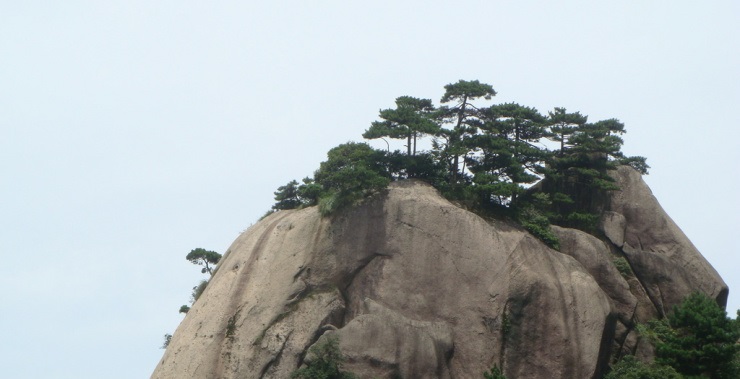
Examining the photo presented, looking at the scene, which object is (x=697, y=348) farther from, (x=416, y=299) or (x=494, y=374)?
(x=416, y=299)

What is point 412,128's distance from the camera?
190 ft

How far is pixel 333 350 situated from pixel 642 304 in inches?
639

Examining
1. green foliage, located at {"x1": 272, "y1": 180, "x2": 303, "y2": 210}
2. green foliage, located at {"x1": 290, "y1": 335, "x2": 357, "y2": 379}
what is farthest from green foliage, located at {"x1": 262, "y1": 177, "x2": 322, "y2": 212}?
green foliage, located at {"x1": 290, "y1": 335, "x2": 357, "y2": 379}

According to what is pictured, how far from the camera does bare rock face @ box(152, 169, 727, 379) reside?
53156 mm

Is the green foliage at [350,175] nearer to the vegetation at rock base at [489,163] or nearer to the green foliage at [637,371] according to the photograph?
the vegetation at rock base at [489,163]

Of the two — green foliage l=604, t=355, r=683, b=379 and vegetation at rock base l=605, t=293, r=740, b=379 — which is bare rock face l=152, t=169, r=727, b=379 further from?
vegetation at rock base l=605, t=293, r=740, b=379

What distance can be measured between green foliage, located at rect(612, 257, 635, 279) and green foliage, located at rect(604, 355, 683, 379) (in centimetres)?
535

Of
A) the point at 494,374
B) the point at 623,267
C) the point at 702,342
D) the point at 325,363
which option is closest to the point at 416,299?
the point at 494,374

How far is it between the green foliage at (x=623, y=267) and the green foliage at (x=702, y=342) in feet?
18.4

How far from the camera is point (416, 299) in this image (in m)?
54.6

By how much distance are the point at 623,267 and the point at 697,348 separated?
7555 millimetres

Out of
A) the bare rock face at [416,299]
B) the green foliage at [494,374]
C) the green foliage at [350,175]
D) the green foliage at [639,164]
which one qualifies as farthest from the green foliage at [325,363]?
the green foliage at [639,164]

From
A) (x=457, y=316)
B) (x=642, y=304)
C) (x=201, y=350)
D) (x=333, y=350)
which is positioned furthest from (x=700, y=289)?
(x=201, y=350)

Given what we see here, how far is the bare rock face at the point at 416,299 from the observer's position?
53156 mm
